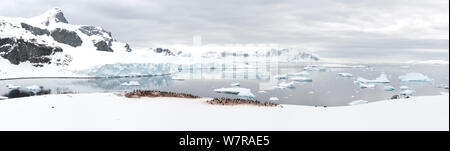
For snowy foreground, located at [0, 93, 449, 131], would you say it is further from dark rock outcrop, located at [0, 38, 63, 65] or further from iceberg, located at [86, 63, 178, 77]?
dark rock outcrop, located at [0, 38, 63, 65]

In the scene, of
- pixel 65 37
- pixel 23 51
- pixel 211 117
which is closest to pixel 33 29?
pixel 65 37

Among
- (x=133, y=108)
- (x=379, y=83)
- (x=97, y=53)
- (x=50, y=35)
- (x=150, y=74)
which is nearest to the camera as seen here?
(x=133, y=108)

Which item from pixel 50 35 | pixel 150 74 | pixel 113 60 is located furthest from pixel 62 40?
pixel 150 74

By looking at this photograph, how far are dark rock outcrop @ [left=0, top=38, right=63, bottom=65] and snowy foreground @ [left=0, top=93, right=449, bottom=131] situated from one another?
111m

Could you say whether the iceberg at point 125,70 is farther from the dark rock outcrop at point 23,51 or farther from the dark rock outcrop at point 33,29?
the dark rock outcrop at point 33,29

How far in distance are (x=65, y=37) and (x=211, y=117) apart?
168228mm

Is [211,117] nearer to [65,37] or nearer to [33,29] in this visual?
[33,29]

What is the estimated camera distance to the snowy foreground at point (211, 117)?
8.62m

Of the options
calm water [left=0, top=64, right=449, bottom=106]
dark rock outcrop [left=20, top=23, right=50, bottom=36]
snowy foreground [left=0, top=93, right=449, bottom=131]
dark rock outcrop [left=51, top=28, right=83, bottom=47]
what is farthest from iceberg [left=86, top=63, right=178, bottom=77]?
snowy foreground [left=0, top=93, right=449, bottom=131]

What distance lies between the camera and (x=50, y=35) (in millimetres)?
159000

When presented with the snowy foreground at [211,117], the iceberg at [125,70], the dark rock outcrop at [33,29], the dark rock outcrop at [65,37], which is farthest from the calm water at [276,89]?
the dark rock outcrop at [65,37]

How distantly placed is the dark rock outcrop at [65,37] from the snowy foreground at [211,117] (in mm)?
161154
